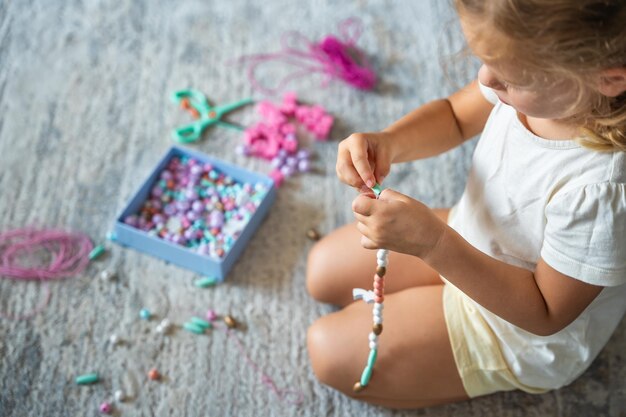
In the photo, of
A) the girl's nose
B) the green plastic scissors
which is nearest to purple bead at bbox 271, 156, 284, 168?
the green plastic scissors

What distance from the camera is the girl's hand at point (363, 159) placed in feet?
2.80

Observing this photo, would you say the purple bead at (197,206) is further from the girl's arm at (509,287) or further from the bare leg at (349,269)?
the girl's arm at (509,287)

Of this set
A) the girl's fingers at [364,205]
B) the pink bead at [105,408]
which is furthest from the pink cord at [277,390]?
the girl's fingers at [364,205]

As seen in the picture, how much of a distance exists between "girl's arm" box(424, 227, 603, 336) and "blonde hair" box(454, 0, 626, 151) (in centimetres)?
22

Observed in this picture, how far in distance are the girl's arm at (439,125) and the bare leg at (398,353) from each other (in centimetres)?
22

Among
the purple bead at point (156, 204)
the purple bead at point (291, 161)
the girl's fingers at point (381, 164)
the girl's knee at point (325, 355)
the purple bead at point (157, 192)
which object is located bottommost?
the girl's knee at point (325, 355)

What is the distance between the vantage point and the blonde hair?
23.1 inches

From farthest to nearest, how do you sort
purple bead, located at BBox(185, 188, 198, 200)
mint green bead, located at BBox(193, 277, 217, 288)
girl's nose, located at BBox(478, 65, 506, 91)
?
purple bead, located at BBox(185, 188, 198, 200)
mint green bead, located at BBox(193, 277, 217, 288)
girl's nose, located at BBox(478, 65, 506, 91)

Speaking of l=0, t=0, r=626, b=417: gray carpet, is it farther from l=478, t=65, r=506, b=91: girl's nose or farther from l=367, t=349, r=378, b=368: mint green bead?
l=478, t=65, r=506, b=91: girl's nose

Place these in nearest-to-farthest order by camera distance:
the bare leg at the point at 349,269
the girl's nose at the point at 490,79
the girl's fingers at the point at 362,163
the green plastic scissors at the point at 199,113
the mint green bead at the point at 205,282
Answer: the girl's nose at the point at 490,79, the girl's fingers at the point at 362,163, the bare leg at the point at 349,269, the mint green bead at the point at 205,282, the green plastic scissors at the point at 199,113

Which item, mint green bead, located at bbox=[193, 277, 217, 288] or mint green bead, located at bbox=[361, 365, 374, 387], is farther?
mint green bead, located at bbox=[193, 277, 217, 288]

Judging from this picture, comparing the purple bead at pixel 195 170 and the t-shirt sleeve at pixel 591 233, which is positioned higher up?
the t-shirt sleeve at pixel 591 233

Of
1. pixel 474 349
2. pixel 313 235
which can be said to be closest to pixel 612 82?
pixel 474 349

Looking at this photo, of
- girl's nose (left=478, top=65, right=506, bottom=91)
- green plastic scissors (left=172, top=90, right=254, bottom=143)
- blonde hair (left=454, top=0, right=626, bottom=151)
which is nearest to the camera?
blonde hair (left=454, top=0, right=626, bottom=151)
